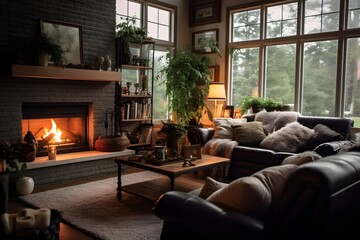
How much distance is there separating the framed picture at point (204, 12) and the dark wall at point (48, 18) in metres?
2.22

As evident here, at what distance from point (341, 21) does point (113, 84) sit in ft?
12.0

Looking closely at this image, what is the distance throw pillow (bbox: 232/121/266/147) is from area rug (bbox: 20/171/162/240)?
1.75 m

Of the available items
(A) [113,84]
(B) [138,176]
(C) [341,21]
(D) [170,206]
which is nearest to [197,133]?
(B) [138,176]

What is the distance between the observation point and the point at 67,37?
177 inches

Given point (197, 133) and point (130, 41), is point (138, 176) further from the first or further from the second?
point (130, 41)

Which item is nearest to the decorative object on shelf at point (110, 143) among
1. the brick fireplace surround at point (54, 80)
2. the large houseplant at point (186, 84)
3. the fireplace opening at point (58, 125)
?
the brick fireplace surround at point (54, 80)

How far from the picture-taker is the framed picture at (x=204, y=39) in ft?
21.5

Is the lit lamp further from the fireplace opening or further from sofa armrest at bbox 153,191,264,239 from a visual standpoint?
sofa armrest at bbox 153,191,264,239

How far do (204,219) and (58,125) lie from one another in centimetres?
368

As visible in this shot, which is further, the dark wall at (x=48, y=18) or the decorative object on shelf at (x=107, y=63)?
the decorative object on shelf at (x=107, y=63)

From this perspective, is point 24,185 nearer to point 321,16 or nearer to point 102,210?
point 102,210

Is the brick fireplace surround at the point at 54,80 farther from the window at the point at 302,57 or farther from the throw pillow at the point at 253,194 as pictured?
the throw pillow at the point at 253,194

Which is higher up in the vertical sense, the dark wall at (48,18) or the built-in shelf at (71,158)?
the dark wall at (48,18)

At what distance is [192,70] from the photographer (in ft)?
19.5
